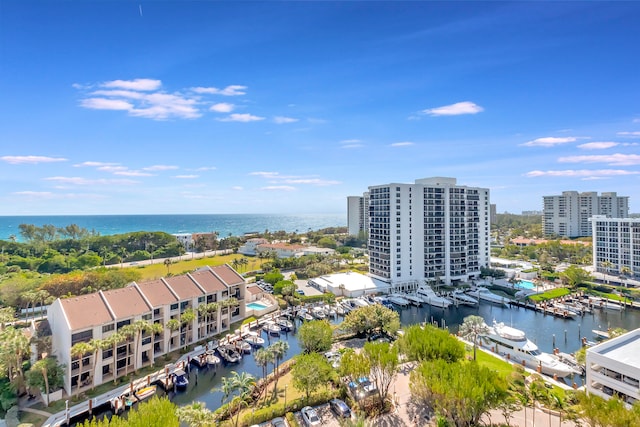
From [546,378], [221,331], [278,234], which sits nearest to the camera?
[546,378]

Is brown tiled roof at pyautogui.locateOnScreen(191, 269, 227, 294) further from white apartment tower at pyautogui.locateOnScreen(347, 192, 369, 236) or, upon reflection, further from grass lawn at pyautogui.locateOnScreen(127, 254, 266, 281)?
white apartment tower at pyautogui.locateOnScreen(347, 192, 369, 236)

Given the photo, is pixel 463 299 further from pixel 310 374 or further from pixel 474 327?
pixel 310 374

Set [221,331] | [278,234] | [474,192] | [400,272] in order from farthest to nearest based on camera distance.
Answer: [278,234] → [474,192] → [400,272] → [221,331]

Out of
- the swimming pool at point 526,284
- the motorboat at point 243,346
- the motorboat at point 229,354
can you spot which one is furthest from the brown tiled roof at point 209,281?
the swimming pool at point 526,284

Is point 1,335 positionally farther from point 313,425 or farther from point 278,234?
point 278,234

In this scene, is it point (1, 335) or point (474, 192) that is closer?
point (1, 335)

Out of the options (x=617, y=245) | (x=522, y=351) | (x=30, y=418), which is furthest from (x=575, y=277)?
(x=30, y=418)

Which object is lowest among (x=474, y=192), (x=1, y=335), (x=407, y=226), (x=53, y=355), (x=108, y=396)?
(x=108, y=396)

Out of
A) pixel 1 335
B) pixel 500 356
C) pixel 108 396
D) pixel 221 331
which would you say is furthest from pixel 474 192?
pixel 1 335
